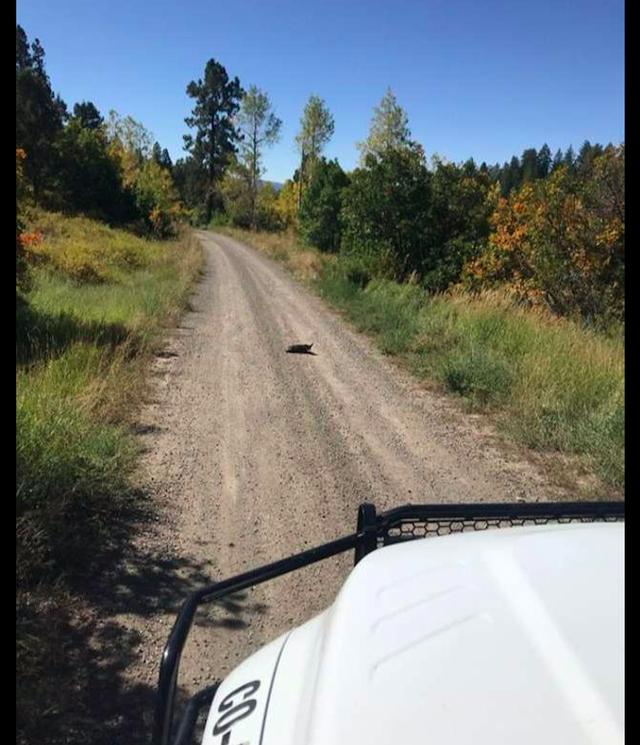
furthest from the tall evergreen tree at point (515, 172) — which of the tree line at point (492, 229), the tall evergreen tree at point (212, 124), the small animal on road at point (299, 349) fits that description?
the small animal on road at point (299, 349)

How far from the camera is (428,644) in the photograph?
1.10 m

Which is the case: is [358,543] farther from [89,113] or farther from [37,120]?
[89,113]

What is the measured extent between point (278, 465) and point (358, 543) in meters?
3.43

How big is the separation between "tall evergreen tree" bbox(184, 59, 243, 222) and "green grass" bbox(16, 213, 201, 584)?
52.2 metres

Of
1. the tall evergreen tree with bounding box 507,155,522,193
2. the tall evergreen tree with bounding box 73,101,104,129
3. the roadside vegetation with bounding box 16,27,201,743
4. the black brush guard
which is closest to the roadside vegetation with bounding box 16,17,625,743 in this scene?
the roadside vegetation with bounding box 16,27,201,743

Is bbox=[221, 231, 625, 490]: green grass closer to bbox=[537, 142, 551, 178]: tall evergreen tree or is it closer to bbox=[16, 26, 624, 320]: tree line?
bbox=[16, 26, 624, 320]: tree line

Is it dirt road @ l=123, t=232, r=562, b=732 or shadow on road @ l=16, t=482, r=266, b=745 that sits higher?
dirt road @ l=123, t=232, r=562, b=732

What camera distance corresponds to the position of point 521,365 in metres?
7.30

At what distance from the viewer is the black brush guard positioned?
1.36m

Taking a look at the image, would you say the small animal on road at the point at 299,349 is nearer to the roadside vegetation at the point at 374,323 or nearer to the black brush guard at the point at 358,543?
the roadside vegetation at the point at 374,323

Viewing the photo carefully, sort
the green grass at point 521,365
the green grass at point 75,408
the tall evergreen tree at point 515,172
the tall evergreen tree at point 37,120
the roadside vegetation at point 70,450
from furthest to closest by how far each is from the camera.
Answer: the tall evergreen tree at point 515,172
the tall evergreen tree at point 37,120
the green grass at point 521,365
the green grass at point 75,408
the roadside vegetation at point 70,450

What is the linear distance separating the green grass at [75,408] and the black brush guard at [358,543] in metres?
2.13

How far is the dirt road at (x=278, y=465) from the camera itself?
3.38m

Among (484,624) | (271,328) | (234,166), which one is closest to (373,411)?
(271,328)
